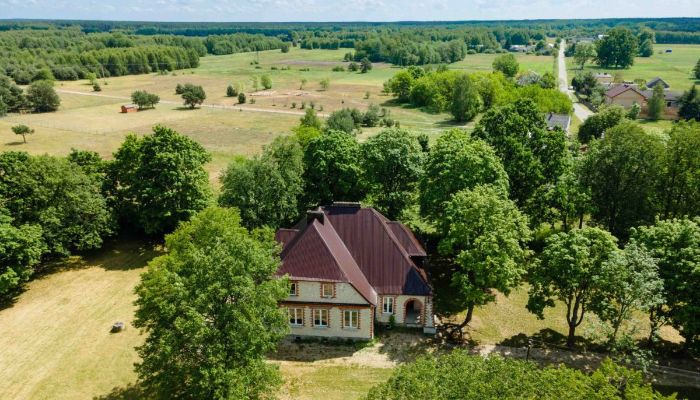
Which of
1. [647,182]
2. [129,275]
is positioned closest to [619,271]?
[647,182]

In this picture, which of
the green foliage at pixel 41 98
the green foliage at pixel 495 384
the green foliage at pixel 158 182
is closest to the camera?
the green foliage at pixel 495 384

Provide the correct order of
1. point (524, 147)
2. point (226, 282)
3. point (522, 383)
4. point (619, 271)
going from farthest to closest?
point (524, 147) → point (619, 271) → point (226, 282) → point (522, 383)

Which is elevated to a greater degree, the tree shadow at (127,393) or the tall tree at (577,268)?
the tall tree at (577,268)

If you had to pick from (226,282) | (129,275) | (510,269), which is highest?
(226,282)

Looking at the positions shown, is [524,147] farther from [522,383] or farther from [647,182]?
[522,383]

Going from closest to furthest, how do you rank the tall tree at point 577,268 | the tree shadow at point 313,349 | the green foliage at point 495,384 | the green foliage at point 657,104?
the green foliage at point 495,384 → the tall tree at point 577,268 → the tree shadow at point 313,349 → the green foliage at point 657,104

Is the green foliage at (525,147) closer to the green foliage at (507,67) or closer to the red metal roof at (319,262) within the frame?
the red metal roof at (319,262)

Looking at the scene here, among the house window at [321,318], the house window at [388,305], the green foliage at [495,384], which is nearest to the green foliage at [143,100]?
the house window at [321,318]

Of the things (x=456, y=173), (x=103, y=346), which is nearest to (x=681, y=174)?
(x=456, y=173)
